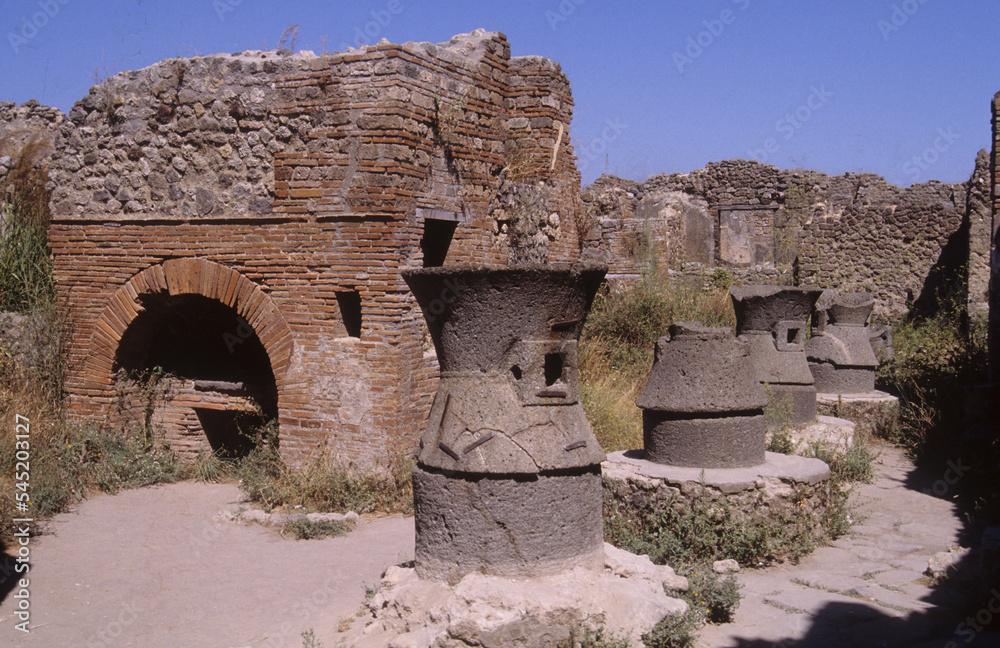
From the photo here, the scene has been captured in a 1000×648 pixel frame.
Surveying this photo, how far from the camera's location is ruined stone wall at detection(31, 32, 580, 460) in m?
7.59

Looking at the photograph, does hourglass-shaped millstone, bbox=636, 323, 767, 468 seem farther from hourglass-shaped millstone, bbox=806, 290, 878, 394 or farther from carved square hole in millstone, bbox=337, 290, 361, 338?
hourglass-shaped millstone, bbox=806, 290, 878, 394

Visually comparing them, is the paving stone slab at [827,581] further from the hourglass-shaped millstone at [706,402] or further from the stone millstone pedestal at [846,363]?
the stone millstone pedestal at [846,363]

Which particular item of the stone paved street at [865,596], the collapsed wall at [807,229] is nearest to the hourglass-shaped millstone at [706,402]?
the stone paved street at [865,596]

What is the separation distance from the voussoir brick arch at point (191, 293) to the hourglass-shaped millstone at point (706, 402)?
3.72 meters

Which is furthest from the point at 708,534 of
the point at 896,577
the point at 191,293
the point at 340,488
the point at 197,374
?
the point at 197,374

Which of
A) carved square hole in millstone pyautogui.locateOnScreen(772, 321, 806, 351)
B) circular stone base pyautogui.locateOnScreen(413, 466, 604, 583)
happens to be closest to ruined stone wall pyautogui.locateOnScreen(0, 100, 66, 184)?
circular stone base pyautogui.locateOnScreen(413, 466, 604, 583)

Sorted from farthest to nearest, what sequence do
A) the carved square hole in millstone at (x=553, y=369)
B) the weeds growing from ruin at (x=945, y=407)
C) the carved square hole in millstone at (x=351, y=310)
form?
→ the carved square hole in millstone at (x=351, y=310) → the weeds growing from ruin at (x=945, y=407) → the carved square hole in millstone at (x=553, y=369)

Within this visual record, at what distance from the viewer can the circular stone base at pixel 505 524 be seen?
3.87 m

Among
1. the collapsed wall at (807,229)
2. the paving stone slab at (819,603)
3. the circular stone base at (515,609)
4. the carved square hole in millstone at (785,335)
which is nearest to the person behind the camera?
the circular stone base at (515,609)

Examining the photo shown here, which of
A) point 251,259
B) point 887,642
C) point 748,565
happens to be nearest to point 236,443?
point 251,259

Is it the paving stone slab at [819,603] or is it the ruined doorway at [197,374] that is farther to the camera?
the ruined doorway at [197,374]

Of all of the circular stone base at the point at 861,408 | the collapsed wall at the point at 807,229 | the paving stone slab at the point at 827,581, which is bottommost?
the paving stone slab at the point at 827,581

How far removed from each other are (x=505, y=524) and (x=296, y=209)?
16.2 ft

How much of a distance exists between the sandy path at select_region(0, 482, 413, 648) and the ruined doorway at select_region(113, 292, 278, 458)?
4.05 ft
